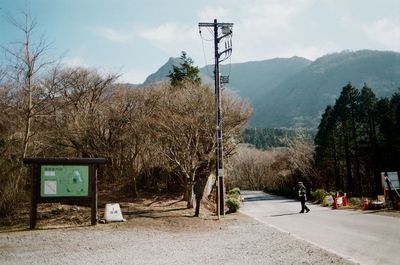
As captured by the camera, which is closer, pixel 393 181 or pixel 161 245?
pixel 161 245

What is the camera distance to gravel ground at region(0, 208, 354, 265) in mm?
8953

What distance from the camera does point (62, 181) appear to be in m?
15.2

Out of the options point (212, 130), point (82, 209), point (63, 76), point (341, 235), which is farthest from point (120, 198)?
point (341, 235)

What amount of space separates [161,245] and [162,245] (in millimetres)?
29

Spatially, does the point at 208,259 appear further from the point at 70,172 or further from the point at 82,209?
the point at 82,209

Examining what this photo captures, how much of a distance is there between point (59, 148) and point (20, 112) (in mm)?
4564

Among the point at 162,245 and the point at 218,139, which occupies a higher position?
the point at 218,139

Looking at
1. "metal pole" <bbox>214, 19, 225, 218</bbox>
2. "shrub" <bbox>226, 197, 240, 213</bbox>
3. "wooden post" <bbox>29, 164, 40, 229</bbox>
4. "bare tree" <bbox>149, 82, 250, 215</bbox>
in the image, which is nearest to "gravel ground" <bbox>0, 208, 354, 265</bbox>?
"wooden post" <bbox>29, 164, 40, 229</bbox>

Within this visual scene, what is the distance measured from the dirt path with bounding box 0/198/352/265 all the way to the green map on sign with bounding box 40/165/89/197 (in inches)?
56.7

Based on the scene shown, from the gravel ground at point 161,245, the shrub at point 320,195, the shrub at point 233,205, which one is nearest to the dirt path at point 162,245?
the gravel ground at point 161,245

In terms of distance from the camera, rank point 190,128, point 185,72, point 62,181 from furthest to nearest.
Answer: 1. point 185,72
2. point 190,128
3. point 62,181

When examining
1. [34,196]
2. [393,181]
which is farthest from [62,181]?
[393,181]

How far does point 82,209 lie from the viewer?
58.3 ft

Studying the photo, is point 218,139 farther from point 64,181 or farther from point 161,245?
point 161,245
